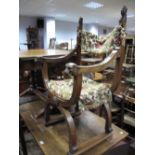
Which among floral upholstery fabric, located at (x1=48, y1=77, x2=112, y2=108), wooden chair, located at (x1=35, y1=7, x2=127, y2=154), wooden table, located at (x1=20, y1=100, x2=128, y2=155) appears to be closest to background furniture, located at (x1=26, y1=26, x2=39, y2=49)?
wooden table, located at (x1=20, y1=100, x2=128, y2=155)

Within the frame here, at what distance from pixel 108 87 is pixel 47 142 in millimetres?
571

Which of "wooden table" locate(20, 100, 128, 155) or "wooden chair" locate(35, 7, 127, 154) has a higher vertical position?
"wooden chair" locate(35, 7, 127, 154)

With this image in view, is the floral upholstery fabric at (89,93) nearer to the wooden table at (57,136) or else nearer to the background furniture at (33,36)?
the wooden table at (57,136)

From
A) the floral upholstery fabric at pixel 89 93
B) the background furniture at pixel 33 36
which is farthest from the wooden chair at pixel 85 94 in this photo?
the background furniture at pixel 33 36

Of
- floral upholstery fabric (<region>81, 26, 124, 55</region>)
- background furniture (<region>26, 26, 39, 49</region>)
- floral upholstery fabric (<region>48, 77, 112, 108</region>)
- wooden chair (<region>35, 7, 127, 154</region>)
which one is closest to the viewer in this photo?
wooden chair (<region>35, 7, 127, 154</region>)

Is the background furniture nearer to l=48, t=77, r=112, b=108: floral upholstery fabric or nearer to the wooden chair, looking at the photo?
the wooden chair

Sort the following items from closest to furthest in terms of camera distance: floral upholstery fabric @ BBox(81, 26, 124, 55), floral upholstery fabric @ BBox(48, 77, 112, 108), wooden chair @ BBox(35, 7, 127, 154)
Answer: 1. wooden chair @ BBox(35, 7, 127, 154)
2. floral upholstery fabric @ BBox(48, 77, 112, 108)
3. floral upholstery fabric @ BBox(81, 26, 124, 55)

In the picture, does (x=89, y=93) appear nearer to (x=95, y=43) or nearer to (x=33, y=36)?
(x=95, y=43)

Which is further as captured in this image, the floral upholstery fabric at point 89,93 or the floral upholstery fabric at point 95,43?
the floral upholstery fabric at point 95,43

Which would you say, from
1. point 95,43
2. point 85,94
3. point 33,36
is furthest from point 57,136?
point 33,36

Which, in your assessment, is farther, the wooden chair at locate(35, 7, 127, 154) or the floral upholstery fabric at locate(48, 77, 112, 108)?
the floral upholstery fabric at locate(48, 77, 112, 108)

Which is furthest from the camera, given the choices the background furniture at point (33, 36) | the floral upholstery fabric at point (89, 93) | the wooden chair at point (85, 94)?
the background furniture at point (33, 36)

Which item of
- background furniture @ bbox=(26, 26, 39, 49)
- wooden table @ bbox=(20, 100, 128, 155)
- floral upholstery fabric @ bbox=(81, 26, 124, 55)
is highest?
background furniture @ bbox=(26, 26, 39, 49)

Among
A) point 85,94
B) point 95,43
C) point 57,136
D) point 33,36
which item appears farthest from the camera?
point 33,36
